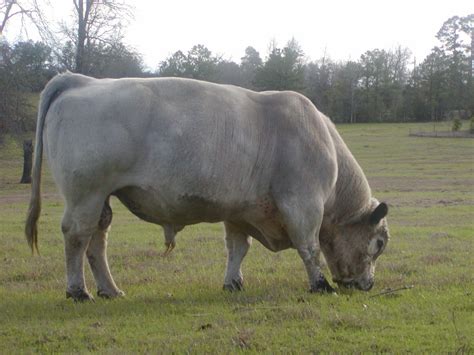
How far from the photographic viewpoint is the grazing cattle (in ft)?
24.7

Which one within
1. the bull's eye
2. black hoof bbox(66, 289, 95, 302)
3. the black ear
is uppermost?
the black ear

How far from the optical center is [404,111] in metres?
81.6

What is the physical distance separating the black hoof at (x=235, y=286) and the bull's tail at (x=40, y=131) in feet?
7.78

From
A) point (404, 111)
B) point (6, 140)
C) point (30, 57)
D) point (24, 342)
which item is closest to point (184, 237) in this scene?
point (24, 342)

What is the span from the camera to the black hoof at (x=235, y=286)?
8641mm

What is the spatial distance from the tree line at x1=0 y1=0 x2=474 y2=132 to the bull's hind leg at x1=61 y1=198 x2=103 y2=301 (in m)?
24.4

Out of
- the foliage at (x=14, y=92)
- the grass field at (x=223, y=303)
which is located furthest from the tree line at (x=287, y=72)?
the grass field at (x=223, y=303)

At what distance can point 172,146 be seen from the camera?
7609 millimetres

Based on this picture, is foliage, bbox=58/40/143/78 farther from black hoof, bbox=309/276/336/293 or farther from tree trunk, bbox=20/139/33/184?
black hoof, bbox=309/276/336/293

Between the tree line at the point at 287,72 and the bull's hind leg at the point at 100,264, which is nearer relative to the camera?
the bull's hind leg at the point at 100,264

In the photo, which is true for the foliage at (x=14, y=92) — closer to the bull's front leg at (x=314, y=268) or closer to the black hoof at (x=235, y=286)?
the black hoof at (x=235, y=286)

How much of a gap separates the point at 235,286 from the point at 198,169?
1.81 meters

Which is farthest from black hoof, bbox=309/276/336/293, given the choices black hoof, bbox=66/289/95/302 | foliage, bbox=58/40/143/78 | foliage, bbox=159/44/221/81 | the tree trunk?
foliage, bbox=159/44/221/81

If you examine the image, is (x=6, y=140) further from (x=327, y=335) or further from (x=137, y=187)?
(x=327, y=335)
